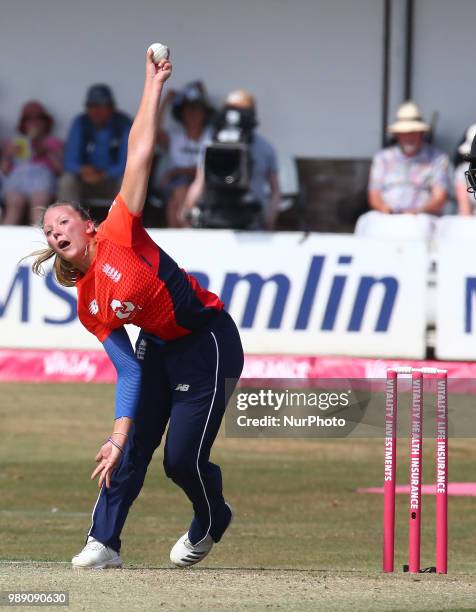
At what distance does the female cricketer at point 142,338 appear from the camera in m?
5.98

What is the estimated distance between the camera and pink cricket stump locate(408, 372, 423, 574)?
608 cm

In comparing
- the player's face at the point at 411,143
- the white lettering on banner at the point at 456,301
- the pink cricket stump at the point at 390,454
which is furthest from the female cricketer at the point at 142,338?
the player's face at the point at 411,143

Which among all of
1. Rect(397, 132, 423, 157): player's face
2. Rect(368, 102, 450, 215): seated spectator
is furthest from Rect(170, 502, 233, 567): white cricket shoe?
Rect(397, 132, 423, 157): player's face

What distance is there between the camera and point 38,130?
15.8 meters

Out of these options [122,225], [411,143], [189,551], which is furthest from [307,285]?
[122,225]

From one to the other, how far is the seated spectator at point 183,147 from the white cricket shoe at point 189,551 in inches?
327

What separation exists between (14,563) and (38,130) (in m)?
10.0

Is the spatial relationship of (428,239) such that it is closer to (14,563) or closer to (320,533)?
(320,533)

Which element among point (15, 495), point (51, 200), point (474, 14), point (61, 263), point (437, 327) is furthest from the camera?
point (474, 14)

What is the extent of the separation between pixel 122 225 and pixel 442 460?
1613mm

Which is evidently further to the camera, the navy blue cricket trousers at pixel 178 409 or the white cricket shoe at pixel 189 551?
the white cricket shoe at pixel 189 551

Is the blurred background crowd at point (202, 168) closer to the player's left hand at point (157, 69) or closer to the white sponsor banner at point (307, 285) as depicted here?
the white sponsor banner at point (307, 285)

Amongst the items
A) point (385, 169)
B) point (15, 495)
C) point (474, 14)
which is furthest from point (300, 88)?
point (15, 495)

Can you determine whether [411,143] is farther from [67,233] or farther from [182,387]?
[67,233]
